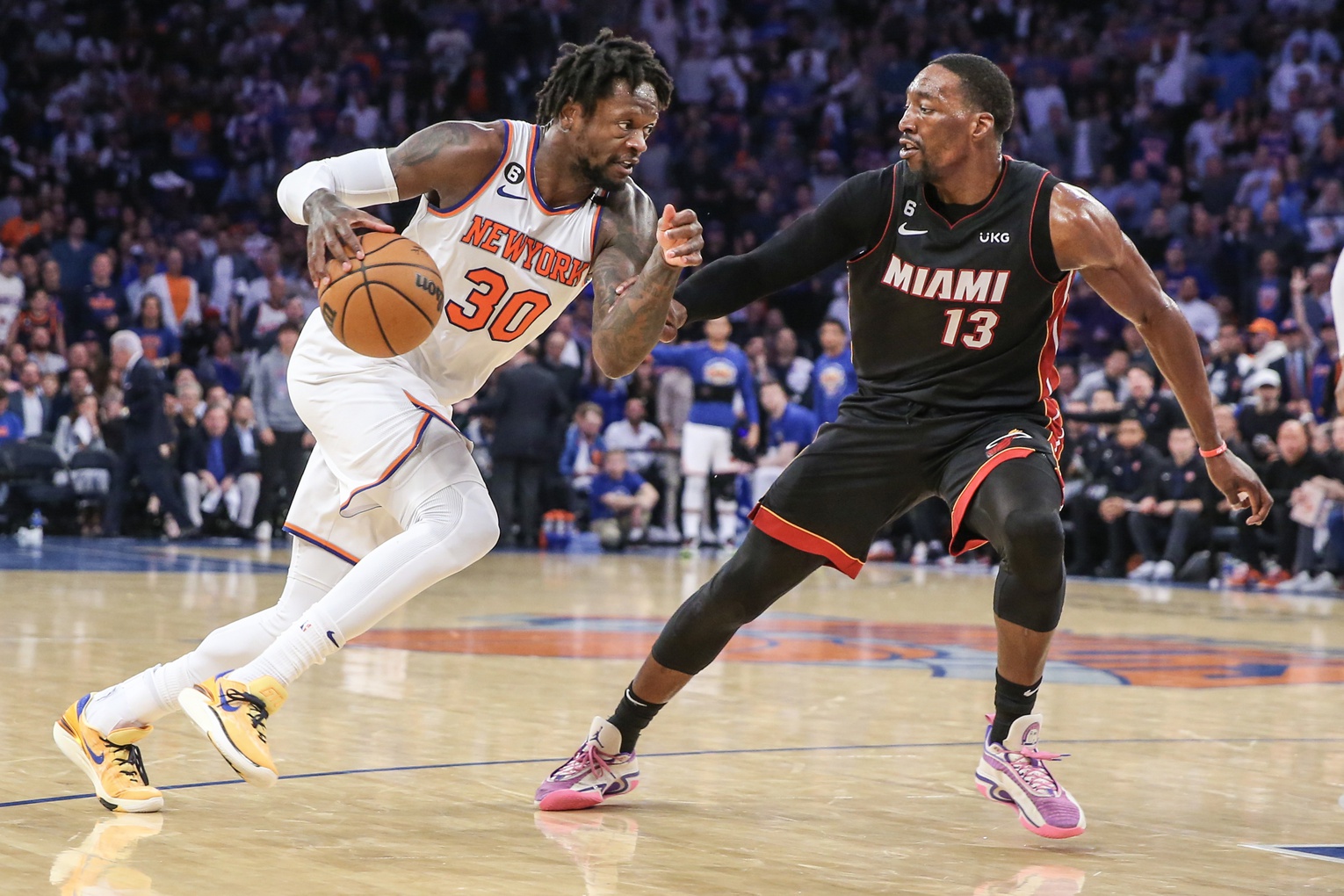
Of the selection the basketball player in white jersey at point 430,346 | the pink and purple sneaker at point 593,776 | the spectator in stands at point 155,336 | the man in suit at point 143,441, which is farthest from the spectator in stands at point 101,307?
the pink and purple sneaker at point 593,776

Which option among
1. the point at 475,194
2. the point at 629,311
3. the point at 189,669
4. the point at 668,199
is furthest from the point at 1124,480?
the point at 189,669

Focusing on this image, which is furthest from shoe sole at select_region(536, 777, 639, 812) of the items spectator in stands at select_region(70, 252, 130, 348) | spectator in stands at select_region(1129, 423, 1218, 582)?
spectator in stands at select_region(70, 252, 130, 348)

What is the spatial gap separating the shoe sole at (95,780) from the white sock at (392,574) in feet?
1.30

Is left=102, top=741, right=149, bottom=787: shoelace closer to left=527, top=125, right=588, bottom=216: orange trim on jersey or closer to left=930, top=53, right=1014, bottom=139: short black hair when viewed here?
left=527, top=125, right=588, bottom=216: orange trim on jersey

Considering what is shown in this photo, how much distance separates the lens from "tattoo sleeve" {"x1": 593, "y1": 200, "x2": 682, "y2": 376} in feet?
13.9

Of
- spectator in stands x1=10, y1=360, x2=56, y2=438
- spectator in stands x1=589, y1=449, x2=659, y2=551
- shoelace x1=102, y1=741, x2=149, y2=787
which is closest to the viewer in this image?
shoelace x1=102, y1=741, x2=149, y2=787

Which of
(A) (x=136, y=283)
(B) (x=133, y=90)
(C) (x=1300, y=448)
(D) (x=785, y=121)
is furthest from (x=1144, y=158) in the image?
(B) (x=133, y=90)

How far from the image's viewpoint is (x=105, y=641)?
24.9ft

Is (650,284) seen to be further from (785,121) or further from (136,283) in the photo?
(785,121)

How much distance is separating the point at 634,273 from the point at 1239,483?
5.73 feet

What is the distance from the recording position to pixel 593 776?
4.55 meters

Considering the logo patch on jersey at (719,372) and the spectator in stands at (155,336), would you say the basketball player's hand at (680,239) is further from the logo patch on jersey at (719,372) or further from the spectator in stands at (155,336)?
the spectator in stands at (155,336)

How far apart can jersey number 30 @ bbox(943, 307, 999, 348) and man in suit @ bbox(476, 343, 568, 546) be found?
38.0 feet

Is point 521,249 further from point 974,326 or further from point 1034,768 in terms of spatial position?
point 1034,768
